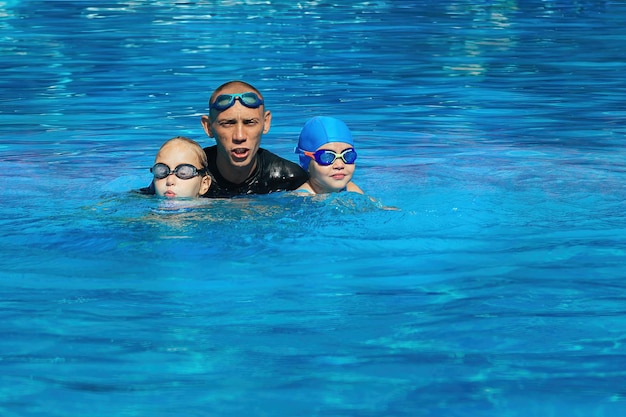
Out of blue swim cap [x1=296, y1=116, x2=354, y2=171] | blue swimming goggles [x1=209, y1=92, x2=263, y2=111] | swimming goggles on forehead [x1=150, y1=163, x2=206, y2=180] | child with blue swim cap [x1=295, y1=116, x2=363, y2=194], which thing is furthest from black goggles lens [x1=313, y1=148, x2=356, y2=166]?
swimming goggles on forehead [x1=150, y1=163, x2=206, y2=180]

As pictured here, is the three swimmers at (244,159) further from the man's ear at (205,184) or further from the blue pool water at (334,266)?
the blue pool water at (334,266)

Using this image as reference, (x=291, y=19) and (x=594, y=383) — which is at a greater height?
(x=594, y=383)

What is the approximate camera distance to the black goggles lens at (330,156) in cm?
768

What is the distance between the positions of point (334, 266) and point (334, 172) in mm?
1624

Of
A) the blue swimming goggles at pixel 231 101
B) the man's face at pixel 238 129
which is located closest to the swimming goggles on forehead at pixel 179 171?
the man's face at pixel 238 129

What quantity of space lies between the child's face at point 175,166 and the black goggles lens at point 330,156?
82 cm

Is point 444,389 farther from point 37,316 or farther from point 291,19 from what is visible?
point 291,19

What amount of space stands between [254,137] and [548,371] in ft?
11.4

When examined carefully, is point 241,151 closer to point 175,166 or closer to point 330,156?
point 175,166

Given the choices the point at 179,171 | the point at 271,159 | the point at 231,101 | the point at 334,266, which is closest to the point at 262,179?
the point at 271,159

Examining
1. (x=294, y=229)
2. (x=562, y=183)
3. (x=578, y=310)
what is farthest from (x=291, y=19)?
(x=578, y=310)

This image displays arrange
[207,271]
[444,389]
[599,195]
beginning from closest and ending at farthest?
[444,389] → [207,271] → [599,195]

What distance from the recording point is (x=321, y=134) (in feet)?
25.7

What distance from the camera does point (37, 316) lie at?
5.25 m
